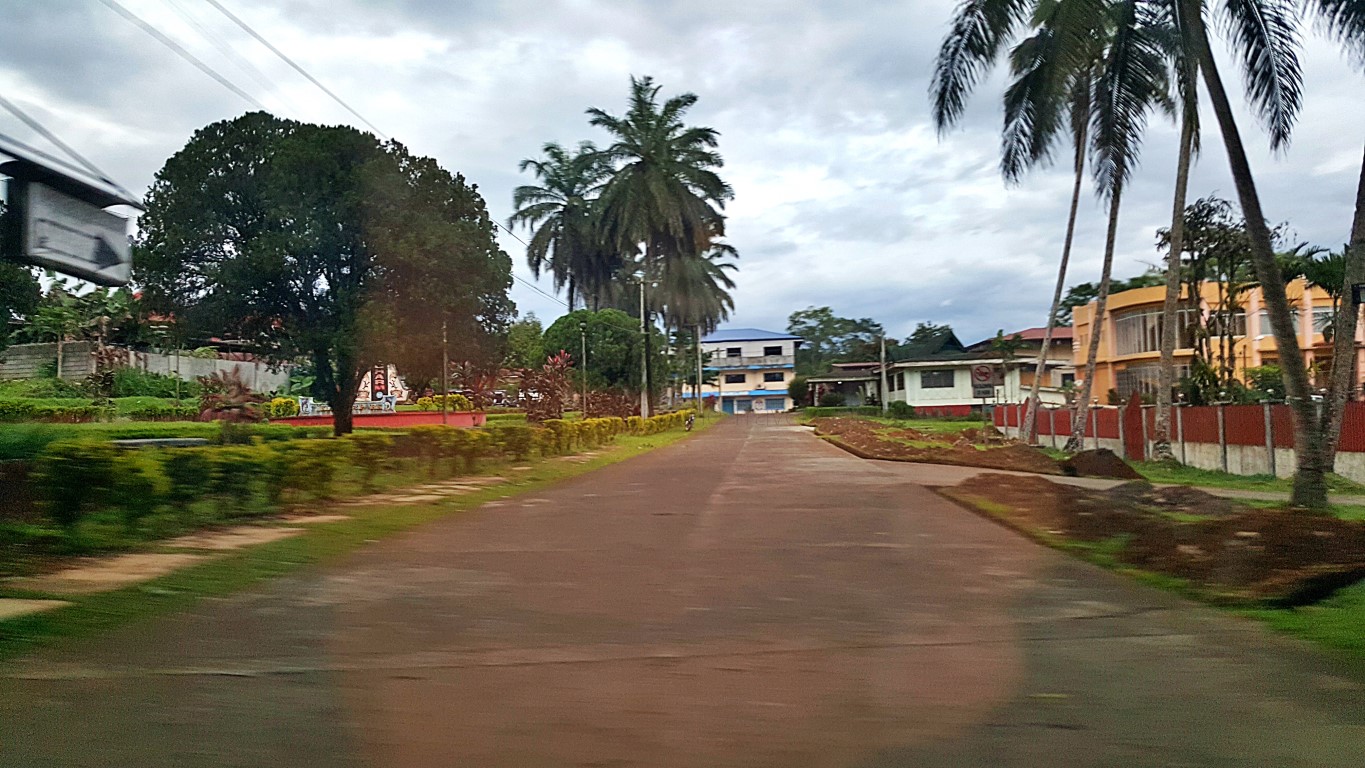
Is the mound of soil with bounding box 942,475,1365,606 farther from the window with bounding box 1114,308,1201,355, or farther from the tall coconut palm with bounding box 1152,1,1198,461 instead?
the window with bounding box 1114,308,1201,355

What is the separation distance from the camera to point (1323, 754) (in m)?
3.99

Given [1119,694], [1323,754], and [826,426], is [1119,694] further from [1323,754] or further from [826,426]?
[826,426]

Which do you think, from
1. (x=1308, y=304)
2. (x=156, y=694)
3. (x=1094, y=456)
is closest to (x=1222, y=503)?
(x=1094, y=456)

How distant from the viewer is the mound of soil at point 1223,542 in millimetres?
6406

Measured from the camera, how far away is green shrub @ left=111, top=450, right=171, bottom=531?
28.4ft

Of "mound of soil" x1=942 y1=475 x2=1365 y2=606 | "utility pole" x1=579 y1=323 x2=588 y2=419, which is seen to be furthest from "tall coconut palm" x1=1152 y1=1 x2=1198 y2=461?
"utility pole" x1=579 y1=323 x2=588 y2=419

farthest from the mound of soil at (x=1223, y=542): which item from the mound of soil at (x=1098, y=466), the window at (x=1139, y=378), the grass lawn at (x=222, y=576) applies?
the window at (x=1139, y=378)

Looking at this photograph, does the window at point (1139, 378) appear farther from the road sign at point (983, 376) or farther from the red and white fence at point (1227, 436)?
the road sign at point (983, 376)

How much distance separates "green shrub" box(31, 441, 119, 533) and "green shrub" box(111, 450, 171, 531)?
A: 0.10m

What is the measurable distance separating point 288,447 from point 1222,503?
1109 cm

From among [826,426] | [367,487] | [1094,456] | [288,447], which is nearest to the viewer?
[288,447]

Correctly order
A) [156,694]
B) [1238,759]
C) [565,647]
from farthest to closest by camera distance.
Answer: [565,647] → [156,694] → [1238,759]

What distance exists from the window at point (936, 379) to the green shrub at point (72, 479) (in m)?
57.7

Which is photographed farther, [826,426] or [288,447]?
[826,426]
